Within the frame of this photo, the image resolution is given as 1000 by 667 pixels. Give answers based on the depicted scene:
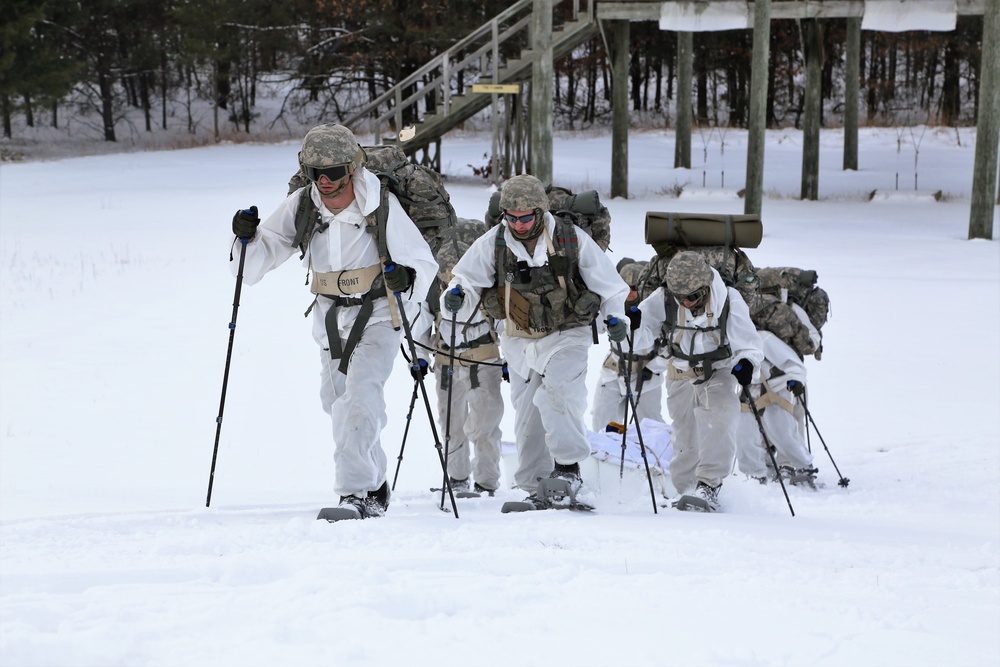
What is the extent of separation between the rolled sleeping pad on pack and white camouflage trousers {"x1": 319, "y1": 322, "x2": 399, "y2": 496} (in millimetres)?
2501

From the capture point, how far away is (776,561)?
545cm

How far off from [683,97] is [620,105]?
3.12m

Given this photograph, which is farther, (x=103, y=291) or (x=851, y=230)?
(x=851, y=230)

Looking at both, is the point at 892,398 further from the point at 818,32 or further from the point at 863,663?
the point at 818,32

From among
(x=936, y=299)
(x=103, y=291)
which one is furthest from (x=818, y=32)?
(x=103, y=291)

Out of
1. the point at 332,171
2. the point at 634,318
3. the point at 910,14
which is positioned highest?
the point at 910,14

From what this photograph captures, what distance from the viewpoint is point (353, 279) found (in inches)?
246

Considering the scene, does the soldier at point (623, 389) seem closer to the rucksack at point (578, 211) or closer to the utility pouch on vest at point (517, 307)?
the rucksack at point (578, 211)

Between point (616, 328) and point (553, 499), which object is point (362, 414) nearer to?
point (553, 499)

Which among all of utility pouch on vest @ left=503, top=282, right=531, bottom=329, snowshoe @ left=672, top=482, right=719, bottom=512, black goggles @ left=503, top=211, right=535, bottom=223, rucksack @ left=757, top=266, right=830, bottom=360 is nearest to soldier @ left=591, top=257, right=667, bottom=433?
rucksack @ left=757, top=266, right=830, bottom=360

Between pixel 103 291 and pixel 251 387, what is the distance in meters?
4.00

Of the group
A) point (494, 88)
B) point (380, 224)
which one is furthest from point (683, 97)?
point (380, 224)

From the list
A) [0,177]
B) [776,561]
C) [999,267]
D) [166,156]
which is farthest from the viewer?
[166,156]

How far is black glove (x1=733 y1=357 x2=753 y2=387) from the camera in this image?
723 centimetres
